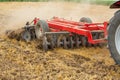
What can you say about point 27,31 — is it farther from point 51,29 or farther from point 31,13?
point 31,13

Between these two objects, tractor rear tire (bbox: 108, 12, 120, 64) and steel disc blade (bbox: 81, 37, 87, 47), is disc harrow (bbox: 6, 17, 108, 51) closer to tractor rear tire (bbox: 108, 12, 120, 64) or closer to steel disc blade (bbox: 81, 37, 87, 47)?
steel disc blade (bbox: 81, 37, 87, 47)

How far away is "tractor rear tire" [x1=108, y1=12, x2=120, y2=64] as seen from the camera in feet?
19.9

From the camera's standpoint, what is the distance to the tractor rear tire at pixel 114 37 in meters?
6.07

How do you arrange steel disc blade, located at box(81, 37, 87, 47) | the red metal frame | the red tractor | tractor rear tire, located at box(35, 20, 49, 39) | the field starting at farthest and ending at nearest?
tractor rear tire, located at box(35, 20, 49, 39) < steel disc blade, located at box(81, 37, 87, 47) < the red metal frame < the red tractor < the field

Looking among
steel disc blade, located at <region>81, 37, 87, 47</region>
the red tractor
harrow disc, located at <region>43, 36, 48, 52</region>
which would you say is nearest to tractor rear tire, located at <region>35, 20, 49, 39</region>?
harrow disc, located at <region>43, 36, 48, 52</region>

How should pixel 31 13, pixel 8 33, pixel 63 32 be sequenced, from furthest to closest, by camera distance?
pixel 31 13
pixel 8 33
pixel 63 32

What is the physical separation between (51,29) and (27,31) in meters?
0.73

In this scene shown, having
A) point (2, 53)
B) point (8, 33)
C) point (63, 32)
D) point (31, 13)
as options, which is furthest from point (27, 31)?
point (31, 13)

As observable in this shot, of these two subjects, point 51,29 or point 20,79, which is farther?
point 51,29

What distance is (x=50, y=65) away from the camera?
20.6 ft

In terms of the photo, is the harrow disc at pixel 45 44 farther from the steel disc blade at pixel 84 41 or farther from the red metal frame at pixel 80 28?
the steel disc blade at pixel 84 41

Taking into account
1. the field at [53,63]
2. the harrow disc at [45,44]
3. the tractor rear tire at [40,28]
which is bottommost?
the field at [53,63]

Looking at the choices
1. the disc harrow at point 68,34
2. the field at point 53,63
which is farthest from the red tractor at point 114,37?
the disc harrow at point 68,34

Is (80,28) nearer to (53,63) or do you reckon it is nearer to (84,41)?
(84,41)
